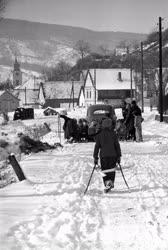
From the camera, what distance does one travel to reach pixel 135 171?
49.6 feet

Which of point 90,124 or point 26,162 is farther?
point 90,124

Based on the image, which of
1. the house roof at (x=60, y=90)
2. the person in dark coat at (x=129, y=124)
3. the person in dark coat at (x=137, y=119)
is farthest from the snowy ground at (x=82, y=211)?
the house roof at (x=60, y=90)

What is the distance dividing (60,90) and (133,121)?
351ft

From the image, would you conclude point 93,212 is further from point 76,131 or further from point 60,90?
point 60,90

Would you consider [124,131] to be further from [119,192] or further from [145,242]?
[145,242]

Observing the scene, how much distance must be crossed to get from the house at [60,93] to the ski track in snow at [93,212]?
116 m

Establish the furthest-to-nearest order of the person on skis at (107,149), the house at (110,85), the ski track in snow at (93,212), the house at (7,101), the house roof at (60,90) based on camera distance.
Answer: the house roof at (60,90)
the house at (7,101)
the house at (110,85)
the person on skis at (107,149)
the ski track in snow at (93,212)

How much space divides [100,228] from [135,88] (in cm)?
10865

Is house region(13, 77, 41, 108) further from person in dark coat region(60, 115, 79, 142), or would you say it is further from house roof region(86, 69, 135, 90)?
person in dark coat region(60, 115, 79, 142)

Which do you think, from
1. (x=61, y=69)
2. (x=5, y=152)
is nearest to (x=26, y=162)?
(x=5, y=152)

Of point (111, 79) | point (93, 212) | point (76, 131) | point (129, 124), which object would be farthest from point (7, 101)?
point (93, 212)

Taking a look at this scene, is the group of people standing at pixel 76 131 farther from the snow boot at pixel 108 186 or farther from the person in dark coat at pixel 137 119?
the snow boot at pixel 108 186

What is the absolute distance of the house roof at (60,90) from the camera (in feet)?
433

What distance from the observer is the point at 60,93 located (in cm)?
13238
